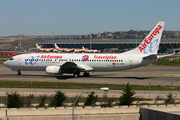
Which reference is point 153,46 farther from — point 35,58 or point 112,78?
point 35,58

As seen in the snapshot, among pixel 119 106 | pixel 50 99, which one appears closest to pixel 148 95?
pixel 119 106

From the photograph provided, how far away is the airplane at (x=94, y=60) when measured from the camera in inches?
1976

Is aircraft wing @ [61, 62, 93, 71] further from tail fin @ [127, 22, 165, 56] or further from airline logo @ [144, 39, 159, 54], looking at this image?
airline logo @ [144, 39, 159, 54]

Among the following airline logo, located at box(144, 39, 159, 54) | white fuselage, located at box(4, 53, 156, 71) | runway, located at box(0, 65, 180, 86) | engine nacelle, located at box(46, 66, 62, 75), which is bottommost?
runway, located at box(0, 65, 180, 86)

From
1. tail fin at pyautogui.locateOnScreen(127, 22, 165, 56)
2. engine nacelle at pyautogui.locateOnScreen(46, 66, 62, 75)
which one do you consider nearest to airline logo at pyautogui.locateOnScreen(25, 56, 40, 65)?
engine nacelle at pyautogui.locateOnScreen(46, 66, 62, 75)

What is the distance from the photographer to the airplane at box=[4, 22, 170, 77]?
50188 mm

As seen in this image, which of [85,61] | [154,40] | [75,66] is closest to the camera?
[154,40]

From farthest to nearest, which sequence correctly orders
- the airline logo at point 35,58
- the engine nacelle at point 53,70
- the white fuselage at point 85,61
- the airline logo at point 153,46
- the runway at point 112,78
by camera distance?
the airline logo at point 35,58
the white fuselage at point 85,61
the airline logo at point 153,46
the engine nacelle at point 53,70
the runway at point 112,78

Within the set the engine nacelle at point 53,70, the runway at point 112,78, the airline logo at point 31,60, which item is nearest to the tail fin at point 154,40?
the runway at point 112,78

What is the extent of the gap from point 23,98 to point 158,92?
56.9 ft

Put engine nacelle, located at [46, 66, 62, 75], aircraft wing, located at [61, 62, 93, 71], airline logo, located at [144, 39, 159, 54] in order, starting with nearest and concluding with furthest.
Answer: engine nacelle, located at [46, 66, 62, 75], aircraft wing, located at [61, 62, 93, 71], airline logo, located at [144, 39, 159, 54]

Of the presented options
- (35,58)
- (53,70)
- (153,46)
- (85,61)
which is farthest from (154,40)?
(35,58)

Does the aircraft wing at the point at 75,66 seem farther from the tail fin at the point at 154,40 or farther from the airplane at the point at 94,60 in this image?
the tail fin at the point at 154,40

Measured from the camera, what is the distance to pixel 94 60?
51.9 metres
